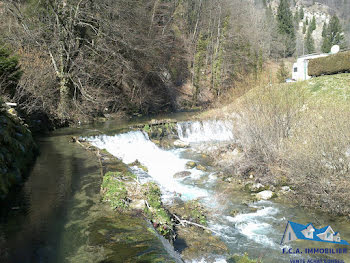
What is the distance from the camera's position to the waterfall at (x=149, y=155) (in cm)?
1023

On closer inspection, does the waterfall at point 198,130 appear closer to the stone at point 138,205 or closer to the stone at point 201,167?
the stone at point 201,167

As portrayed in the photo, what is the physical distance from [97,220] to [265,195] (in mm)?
5208

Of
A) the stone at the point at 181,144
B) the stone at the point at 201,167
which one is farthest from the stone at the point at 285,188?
the stone at the point at 181,144

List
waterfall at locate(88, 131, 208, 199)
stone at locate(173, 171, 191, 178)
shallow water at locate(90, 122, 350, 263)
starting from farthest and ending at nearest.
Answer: stone at locate(173, 171, 191, 178)
waterfall at locate(88, 131, 208, 199)
shallow water at locate(90, 122, 350, 263)

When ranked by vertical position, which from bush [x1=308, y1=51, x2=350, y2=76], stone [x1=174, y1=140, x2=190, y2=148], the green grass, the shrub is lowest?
stone [x1=174, y1=140, x2=190, y2=148]

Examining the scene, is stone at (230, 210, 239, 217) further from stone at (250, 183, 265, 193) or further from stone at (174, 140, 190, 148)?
stone at (174, 140, 190, 148)

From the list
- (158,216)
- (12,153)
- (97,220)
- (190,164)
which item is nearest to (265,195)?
(190,164)

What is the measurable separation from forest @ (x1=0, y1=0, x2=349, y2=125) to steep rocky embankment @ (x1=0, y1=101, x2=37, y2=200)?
3.50 metres

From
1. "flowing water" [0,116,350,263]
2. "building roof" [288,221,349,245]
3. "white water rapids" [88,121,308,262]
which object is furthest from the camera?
"white water rapids" [88,121,308,262]

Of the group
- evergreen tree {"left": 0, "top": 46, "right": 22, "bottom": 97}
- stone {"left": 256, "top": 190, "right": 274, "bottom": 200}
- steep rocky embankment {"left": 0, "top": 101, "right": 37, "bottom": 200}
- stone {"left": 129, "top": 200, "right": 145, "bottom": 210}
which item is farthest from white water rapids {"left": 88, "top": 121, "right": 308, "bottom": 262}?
evergreen tree {"left": 0, "top": 46, "right": 22, "bottom": 97}

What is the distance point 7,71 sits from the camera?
1171cm

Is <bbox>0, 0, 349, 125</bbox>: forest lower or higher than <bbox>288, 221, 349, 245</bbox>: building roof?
higher

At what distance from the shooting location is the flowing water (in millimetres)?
4152

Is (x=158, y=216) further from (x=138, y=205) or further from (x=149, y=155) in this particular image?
(x=149, y=155)
